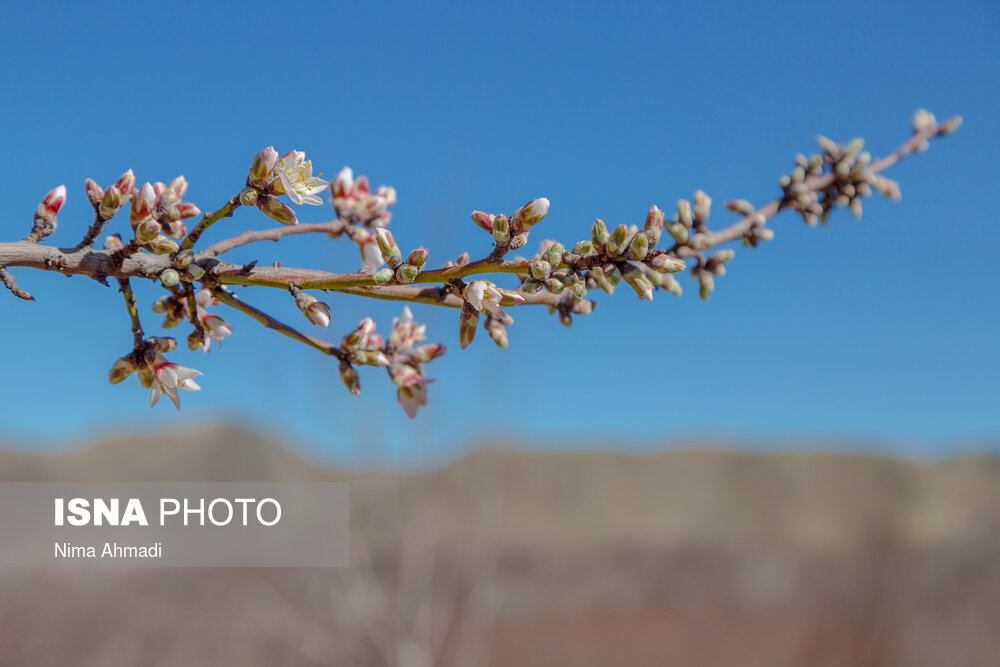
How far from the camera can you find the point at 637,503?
914 inches

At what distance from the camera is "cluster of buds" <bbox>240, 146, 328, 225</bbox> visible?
808 millimetres

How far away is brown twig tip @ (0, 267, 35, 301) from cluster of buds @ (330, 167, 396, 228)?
384 mm

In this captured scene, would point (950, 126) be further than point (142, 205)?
Yes

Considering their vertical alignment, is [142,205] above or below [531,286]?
above

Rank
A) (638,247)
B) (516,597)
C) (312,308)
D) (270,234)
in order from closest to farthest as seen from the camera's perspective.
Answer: (638,247) < (312,308) < (270,234) < (516,597)

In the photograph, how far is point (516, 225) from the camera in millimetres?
727

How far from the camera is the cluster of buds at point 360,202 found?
0.98m

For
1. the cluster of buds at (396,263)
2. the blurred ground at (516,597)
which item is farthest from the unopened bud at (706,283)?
the blurred ground at (516,597)

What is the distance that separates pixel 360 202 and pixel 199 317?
0.87ft

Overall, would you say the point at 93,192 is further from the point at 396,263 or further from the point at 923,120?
the point at 923,120

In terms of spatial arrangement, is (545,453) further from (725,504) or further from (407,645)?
(407,645)

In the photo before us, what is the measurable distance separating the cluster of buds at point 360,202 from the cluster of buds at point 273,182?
9 cm

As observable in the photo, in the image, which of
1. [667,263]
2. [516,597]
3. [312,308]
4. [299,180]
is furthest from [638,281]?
[516,597]

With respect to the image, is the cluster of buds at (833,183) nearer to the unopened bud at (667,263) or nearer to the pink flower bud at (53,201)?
the unopened bud at (667,263)
